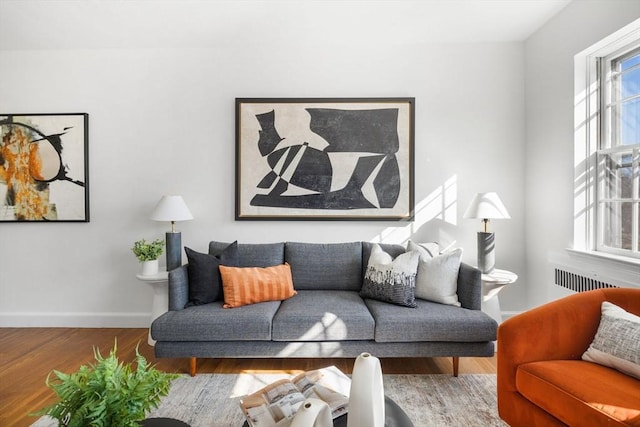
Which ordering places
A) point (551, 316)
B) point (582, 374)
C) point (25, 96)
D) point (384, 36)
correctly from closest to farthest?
point (582, 374) < point (551, 316) < point (384, 36) < point (25, 96)

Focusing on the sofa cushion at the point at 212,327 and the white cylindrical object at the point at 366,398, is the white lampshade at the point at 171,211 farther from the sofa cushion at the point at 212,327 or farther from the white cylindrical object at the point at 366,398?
the white cylindrical object at the point at 366,398

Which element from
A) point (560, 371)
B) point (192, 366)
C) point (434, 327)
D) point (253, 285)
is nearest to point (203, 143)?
point (253, 285)

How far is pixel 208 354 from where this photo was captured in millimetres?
2461

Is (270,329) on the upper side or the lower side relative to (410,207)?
lower

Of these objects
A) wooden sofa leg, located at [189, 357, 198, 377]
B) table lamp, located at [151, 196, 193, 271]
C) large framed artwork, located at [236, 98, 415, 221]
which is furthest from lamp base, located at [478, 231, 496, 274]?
table lamp, located at [151, 196, 193, 271]

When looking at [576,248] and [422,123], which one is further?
[422,123]

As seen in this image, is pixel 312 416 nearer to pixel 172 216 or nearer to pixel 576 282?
pixel 172 216

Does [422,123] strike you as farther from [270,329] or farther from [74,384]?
[74,384]

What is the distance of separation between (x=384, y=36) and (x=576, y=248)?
7.88ft

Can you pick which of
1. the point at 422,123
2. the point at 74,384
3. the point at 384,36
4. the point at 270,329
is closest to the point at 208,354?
the point at 270,329

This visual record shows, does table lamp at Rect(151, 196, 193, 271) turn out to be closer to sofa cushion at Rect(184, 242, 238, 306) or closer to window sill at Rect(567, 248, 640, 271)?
sofa cushion at Rect(184, 242, 238, 306)

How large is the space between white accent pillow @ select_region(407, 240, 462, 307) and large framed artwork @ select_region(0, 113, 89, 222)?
125 inches

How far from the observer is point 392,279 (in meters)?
2.70

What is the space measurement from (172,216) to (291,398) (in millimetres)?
2110
